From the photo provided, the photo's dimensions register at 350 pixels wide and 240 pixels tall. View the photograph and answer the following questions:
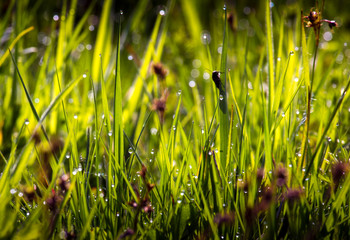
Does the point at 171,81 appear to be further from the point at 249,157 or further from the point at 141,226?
the point at 141,226

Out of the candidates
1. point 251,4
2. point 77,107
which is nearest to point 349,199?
point 77,107

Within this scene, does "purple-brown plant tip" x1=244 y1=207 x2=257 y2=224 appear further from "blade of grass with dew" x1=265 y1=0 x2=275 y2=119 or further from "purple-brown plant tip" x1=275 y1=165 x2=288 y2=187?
"blade of grass with dew" x1=265 y1=0 x2=275 y2=119

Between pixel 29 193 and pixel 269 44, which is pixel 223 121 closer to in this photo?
pixel 269 44

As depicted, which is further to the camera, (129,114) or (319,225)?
(129,114)

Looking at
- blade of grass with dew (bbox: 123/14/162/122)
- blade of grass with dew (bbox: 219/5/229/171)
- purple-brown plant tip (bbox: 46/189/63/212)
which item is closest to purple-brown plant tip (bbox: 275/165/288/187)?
blade of grass with dew (bbox: 219/5/229/171)

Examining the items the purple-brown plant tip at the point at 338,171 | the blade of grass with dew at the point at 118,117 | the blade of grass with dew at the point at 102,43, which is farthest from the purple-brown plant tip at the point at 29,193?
the blade of grass with dew at the point at 102,43

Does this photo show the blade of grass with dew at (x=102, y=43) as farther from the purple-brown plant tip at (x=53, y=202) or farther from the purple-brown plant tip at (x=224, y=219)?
the purple-brown plant tip at (x=224, y=219)
